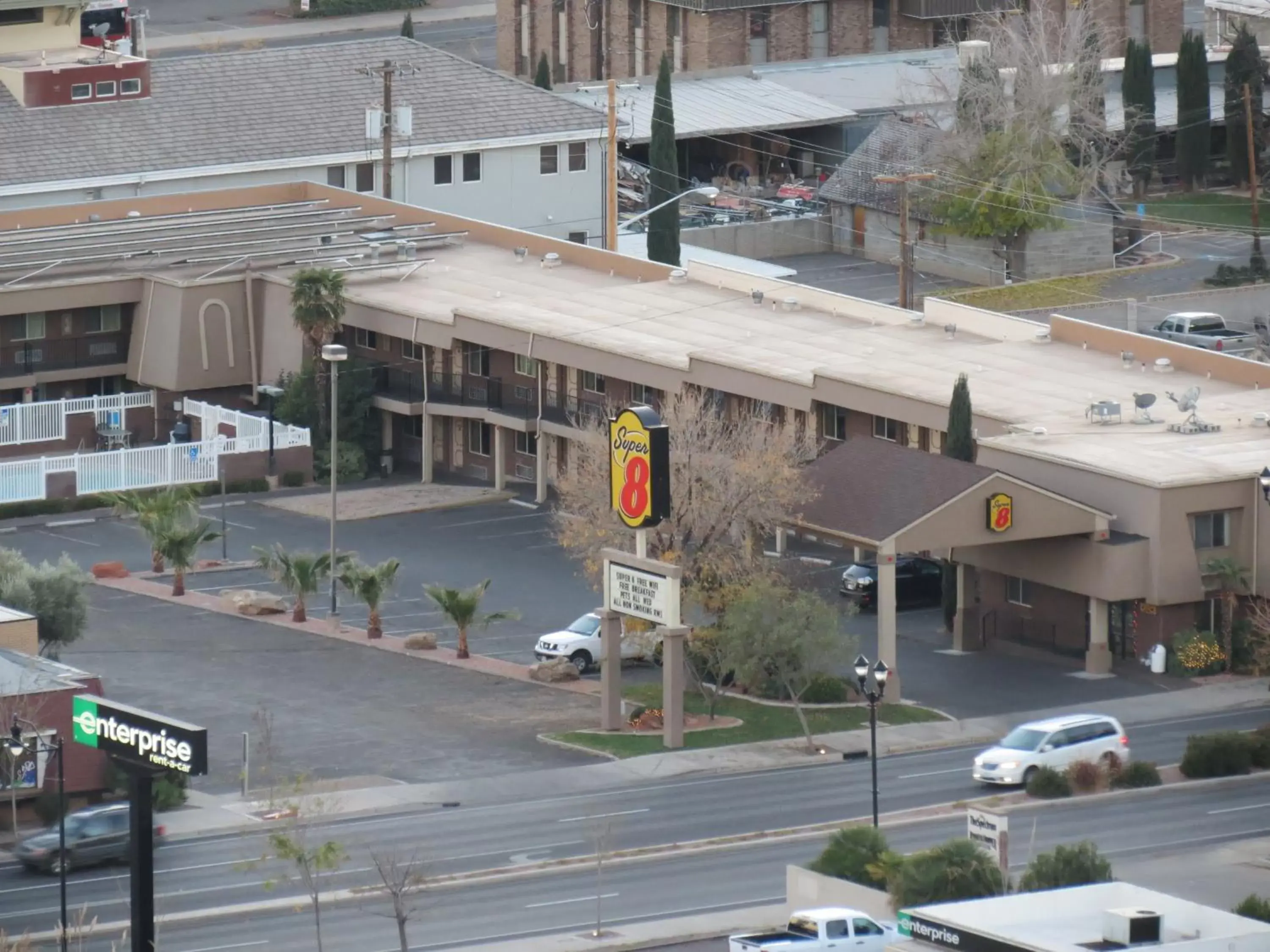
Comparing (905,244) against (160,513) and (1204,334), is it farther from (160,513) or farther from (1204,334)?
(160,513)

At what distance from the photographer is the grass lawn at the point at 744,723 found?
6988cm

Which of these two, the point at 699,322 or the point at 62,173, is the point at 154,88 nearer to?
the point at 62,173

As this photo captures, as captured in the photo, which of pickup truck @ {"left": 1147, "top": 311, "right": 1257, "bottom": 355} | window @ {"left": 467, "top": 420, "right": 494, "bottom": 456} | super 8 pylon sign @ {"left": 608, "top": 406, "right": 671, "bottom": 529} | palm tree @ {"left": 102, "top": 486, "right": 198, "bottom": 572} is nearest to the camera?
super 8 pylon sign @ {"left": 608, "top": 406, "right": 671, "bottom": 529}

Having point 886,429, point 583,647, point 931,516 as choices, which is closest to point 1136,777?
point 931,516

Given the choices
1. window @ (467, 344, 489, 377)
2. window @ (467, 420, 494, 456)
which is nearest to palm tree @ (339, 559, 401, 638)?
window @ (467, 420, 494, 456)

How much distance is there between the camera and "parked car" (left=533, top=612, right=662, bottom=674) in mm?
75812

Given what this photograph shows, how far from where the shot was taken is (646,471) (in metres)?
69.5

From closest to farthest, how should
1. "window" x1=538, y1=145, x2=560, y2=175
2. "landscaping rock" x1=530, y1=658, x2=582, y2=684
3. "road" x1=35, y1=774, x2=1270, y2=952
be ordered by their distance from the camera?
"road" x1=35, y1=774, x2=1270, y2=952, "landscaping rock" x1=530, y1=658, x2=582, y2=684, "window" x1=538, y1=145, x2=560, y2=175

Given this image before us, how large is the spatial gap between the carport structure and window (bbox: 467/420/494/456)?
21222mm

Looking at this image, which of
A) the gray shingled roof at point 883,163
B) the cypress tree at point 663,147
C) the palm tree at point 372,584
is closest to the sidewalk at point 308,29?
the gray shingled roof at point 883,163

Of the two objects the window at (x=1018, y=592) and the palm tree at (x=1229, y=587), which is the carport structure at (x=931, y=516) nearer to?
the window at (x=1018, y=592)

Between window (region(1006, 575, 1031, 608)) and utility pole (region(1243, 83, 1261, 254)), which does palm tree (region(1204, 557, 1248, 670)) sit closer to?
window (region(1006, 575, 1031, 608))

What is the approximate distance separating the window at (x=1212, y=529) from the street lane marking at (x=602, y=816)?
18068mm

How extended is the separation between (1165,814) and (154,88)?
60.8 metres
